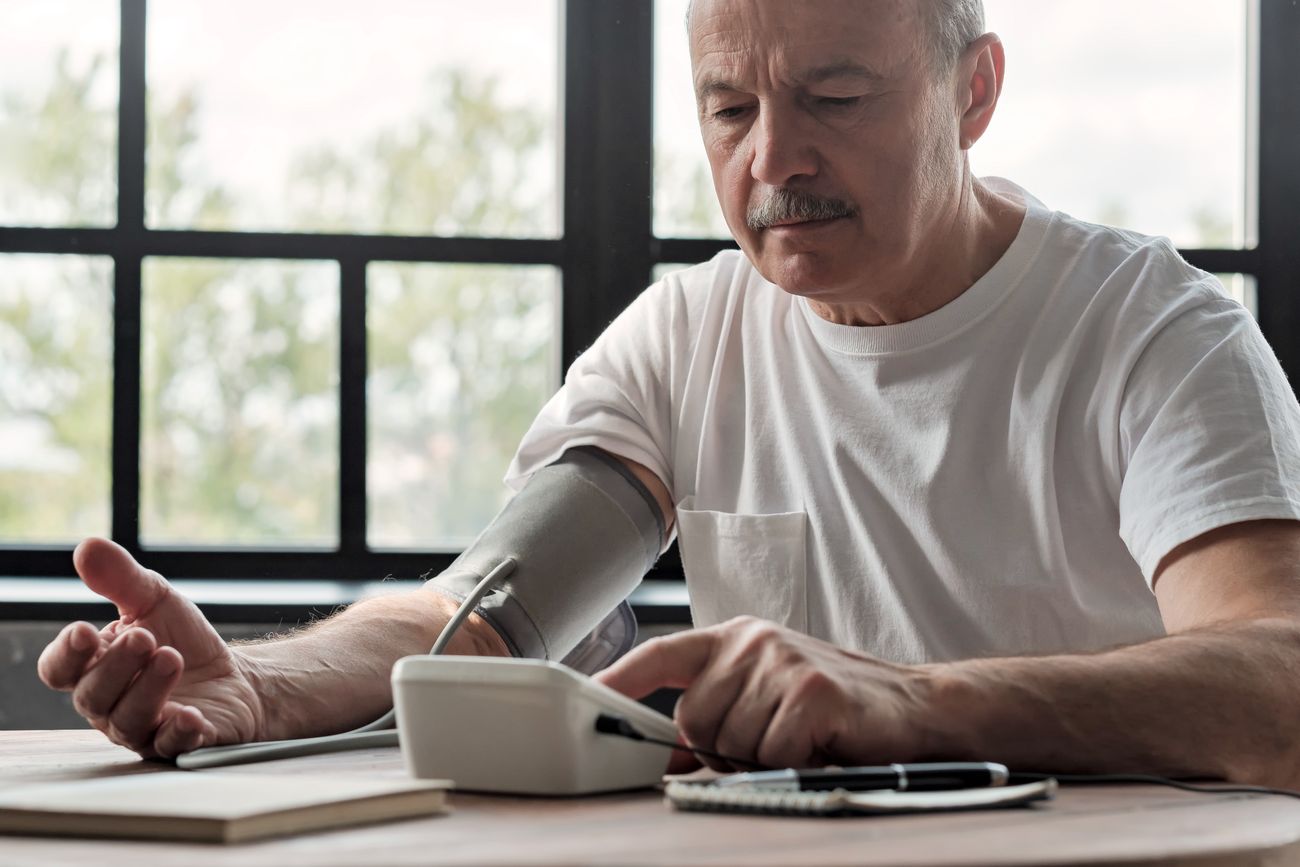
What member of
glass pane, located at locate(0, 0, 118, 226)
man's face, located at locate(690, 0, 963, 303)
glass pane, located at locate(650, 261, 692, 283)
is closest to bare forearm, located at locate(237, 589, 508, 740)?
man's face, located at locate(690, 0, 963, 303)

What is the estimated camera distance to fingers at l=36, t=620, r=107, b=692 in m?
1.12

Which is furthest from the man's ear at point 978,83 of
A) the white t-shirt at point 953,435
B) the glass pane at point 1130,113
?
the glass pane at point 1130,113

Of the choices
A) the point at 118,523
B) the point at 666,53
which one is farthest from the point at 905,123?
the point at 118,523

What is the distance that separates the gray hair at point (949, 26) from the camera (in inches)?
Answer: 60.1

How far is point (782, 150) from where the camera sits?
1.46m

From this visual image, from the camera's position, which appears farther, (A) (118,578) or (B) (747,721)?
(A) (118,578)

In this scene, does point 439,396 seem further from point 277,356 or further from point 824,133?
point 824,133

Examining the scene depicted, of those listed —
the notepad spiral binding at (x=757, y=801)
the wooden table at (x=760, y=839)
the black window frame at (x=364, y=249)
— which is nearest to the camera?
the wooden table at (x=760, y=839)

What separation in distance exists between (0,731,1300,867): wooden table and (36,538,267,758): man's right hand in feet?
1.17

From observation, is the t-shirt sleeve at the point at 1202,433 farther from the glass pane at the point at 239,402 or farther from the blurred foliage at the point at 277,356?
the glass pane at the point at 239,402

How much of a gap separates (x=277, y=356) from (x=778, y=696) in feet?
6.58

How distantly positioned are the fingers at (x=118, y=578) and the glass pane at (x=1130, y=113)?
2.04 metres

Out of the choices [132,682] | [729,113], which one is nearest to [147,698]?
[132,682]

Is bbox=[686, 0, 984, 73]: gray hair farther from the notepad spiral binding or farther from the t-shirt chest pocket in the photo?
the notepad spiral binding
